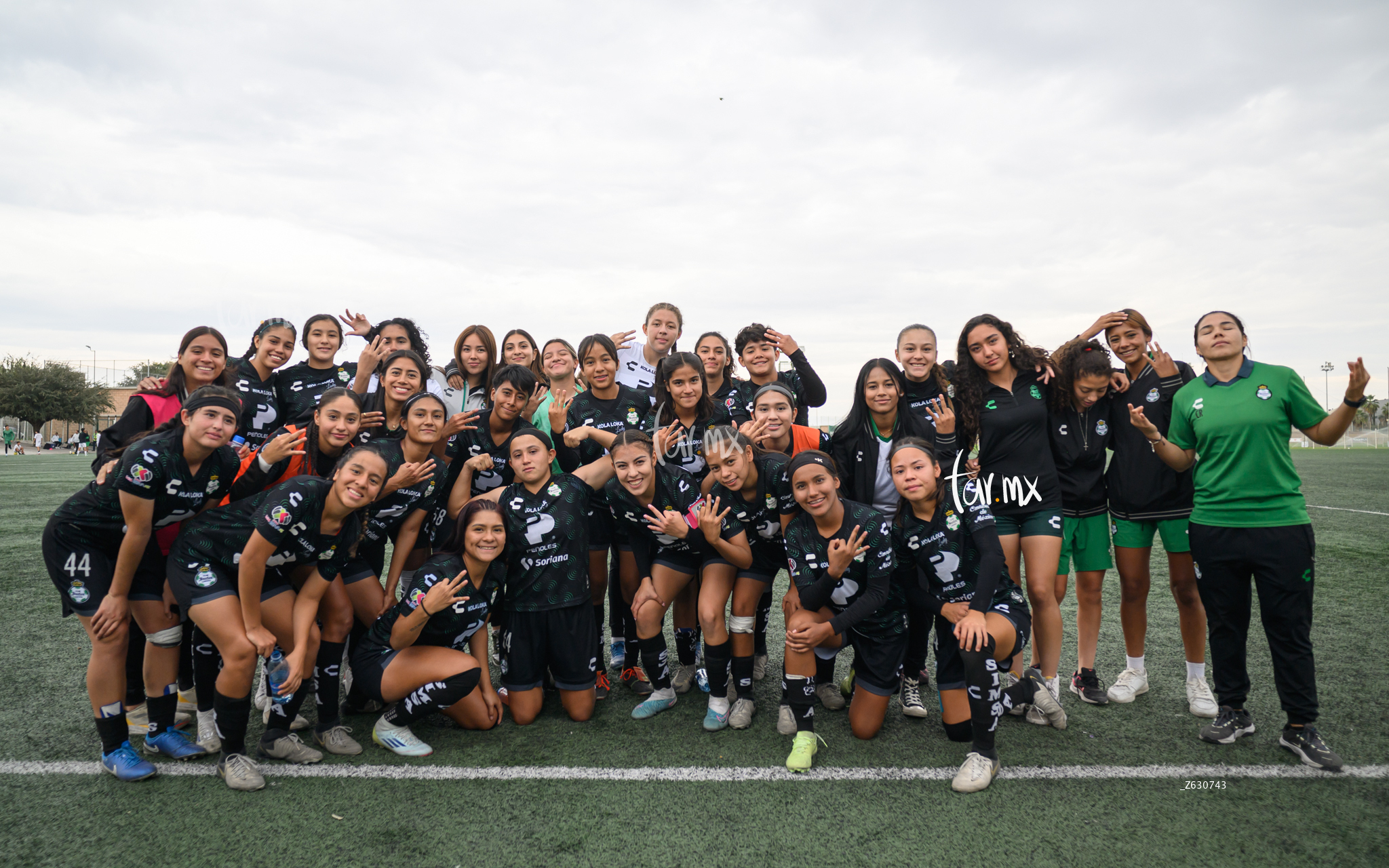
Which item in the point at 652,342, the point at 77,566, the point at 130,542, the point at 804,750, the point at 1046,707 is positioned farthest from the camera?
the point at 652,342

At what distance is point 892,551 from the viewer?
3553 millimetres

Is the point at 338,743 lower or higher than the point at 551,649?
lower

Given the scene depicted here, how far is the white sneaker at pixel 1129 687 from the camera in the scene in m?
3.87

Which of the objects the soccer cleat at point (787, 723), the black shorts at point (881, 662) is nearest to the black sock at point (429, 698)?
the soccer cleat at point (787, 723)

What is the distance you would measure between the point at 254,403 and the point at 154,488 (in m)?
1.24

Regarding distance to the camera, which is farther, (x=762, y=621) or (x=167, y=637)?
(x=762, y=621)

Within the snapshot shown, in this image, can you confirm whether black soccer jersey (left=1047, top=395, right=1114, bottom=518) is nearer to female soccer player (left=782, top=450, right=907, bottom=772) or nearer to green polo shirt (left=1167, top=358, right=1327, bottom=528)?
green polo shirt (left=1167, top=358, right=1327, bottom=528)

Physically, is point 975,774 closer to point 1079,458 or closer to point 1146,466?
point 1079,458

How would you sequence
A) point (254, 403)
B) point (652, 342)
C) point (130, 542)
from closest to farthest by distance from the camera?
point (130, 542)
point (254, 403)
point (652, 342)

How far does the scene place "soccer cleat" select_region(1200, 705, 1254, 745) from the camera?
3.34 m

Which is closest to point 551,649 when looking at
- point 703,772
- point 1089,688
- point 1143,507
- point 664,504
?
point 664,504

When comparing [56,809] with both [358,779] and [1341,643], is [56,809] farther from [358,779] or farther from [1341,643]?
[1341,643]

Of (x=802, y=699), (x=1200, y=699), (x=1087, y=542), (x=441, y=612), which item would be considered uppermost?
(x=1087, y=542)

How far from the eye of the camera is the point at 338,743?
334 cm
